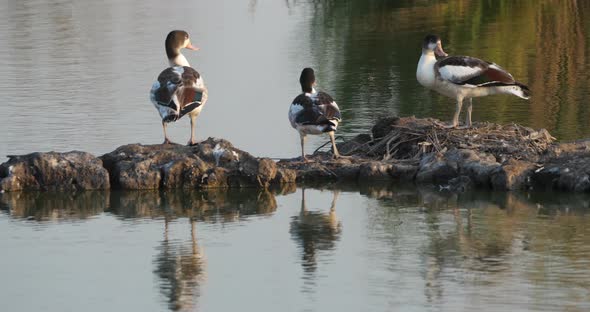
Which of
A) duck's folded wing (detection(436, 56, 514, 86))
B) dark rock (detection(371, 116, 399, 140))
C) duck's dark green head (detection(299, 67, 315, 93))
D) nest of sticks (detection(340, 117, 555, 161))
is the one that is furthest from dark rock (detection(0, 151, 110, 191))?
duck's folded wing (detection(436, 56, 514, 86))

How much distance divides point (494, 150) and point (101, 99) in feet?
27.3

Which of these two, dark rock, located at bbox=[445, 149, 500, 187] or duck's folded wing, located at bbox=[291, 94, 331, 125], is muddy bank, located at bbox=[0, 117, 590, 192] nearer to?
dark rock, located at bbox=[445, 149, 500, 187]

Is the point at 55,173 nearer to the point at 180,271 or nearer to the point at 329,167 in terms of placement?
the point at 329,167

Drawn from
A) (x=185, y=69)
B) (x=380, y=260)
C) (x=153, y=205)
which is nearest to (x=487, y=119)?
(x=185, y=69)

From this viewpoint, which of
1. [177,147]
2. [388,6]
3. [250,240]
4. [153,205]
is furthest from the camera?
[388,6]

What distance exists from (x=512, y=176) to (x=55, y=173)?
5.06 metres

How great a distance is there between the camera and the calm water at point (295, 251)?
11273 mm

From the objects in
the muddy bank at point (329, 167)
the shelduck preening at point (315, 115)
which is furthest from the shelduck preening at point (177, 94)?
the shelduck preening at point (315, 115)

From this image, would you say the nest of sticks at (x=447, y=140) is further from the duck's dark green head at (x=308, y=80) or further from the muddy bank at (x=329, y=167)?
the duck's dark green head at (x=308, y=80)

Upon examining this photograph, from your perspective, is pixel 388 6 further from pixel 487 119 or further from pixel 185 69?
pixel 185 69

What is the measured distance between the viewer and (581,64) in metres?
25.2

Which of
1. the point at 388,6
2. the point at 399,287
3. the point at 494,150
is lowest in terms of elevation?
the point at 399,287

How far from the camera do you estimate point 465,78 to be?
16.9 metres

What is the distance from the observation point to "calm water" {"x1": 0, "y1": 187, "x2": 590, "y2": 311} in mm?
11273
